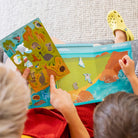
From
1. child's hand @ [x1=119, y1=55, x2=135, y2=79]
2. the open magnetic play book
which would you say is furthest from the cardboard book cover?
child's hand @ [x1=119, y1=55, x2=135, y2=79]

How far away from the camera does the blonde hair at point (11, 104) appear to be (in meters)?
0.30

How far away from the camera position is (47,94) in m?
0.62

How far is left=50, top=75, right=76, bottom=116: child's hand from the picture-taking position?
1.84 ft

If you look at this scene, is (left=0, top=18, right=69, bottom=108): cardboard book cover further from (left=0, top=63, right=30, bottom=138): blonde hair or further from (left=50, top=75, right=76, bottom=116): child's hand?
(left=0, top=63, right=30, bottom=138): blonde hair

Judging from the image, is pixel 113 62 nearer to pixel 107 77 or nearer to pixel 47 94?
pixel 107 77

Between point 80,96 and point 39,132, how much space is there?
20 centimetres

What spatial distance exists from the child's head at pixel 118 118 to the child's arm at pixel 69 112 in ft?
0.47

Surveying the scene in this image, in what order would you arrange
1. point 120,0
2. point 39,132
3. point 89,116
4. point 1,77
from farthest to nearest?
point 120,0, point 89,116, point 39,132, point 1,77

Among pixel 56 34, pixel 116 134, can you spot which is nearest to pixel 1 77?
pixel 116 134

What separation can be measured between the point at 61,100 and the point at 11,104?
0.91 ft

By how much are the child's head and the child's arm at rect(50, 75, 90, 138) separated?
0.14 meters

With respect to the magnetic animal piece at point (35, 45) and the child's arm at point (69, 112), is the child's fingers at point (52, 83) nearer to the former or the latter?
the child's arm at point (69, 112)

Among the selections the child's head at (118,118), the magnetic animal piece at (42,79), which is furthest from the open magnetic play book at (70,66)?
the child's head at (118,118)

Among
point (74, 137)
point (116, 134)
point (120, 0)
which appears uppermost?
point (120, 0)
